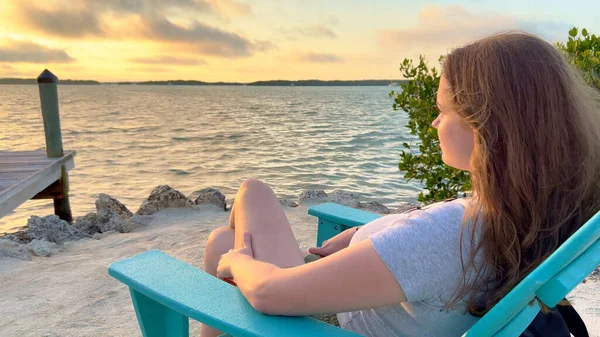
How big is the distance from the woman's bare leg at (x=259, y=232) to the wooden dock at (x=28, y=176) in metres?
4.32

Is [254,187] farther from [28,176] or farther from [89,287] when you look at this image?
[28,176]

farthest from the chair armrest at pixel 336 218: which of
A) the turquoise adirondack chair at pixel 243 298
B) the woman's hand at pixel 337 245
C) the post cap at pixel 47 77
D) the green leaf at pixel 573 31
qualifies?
the post cap at pixel 47 77

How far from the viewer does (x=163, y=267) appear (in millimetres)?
1573

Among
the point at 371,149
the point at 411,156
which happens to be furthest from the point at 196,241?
the point at 371,149

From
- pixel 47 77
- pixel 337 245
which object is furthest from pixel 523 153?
pixel 47 77

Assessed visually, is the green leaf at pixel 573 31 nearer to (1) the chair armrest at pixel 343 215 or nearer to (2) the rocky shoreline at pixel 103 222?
(2) the rocky shoreline at pixel 103 222

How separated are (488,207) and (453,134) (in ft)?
0.65

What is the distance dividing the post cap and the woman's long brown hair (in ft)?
22.6

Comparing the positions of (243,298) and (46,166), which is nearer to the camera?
(243,298)

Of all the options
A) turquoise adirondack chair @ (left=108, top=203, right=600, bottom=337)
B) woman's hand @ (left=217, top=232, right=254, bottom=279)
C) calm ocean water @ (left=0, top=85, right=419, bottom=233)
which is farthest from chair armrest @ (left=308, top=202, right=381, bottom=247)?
calm ocean water @ (left=0, top=85, right=419, bottom=233)

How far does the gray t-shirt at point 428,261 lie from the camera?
1.17 meters

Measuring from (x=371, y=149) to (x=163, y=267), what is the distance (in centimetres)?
1232

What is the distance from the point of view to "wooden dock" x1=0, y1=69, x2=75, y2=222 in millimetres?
6090

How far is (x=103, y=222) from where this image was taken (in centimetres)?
570
